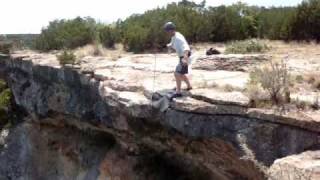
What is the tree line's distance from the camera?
63.5 feet

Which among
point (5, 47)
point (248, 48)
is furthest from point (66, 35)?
point (248, 48)

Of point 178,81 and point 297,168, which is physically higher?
point 178,81

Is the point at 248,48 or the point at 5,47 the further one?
the point at 5,47

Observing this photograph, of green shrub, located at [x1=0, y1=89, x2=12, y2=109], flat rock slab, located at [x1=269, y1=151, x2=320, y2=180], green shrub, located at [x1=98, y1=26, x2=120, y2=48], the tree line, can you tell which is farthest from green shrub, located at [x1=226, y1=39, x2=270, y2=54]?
green shrub, located at [x1=0, y1=89, x2=12, y2=109]

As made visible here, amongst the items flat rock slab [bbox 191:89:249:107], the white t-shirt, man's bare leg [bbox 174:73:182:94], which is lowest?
flat rock slab [bbox 191:89:249:107]

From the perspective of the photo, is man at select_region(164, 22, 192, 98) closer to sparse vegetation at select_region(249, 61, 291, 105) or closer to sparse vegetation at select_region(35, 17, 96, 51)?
sparse vegetation at select_region(249, 61, 291, 105)

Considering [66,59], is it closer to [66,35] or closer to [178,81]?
[178,81]

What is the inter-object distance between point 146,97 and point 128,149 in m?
2.72

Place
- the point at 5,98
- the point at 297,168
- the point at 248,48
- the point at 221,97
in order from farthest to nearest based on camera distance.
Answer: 1. the point at 5,98
2. the point at 248,48
3. the point at 221,97
4. the point at 297,168

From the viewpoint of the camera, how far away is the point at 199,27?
69.0 ft

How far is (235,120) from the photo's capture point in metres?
9.18

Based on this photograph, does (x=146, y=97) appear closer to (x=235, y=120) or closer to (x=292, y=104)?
(x=235, y=120)

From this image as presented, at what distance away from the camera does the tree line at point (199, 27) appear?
19.3 meters

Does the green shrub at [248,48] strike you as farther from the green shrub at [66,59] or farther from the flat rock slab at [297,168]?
the flat rock slab at [297,168]
